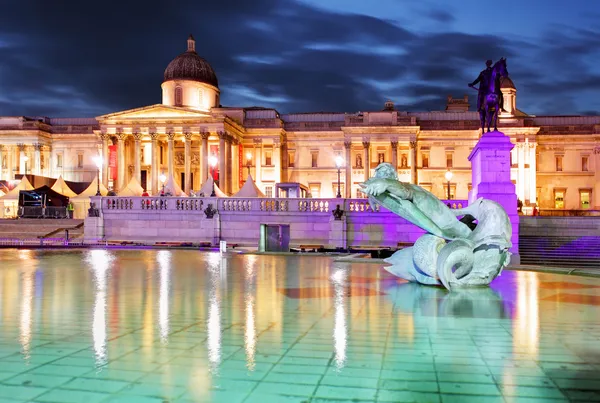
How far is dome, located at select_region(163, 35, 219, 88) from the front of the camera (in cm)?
8288

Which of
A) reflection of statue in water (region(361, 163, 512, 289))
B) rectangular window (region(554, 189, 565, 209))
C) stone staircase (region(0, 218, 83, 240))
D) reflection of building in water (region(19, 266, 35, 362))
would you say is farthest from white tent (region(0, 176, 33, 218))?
rectangular window (region(554, 189, 565, 209))

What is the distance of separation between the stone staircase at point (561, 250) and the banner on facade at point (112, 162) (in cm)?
5785

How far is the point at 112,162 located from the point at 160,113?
969cm

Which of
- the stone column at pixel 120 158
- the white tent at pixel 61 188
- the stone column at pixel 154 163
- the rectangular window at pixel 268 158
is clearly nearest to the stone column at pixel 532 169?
the rectangular window at pixel 268 158

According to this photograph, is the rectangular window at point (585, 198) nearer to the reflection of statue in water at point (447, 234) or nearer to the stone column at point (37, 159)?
the reflection of statue in water at point (447, 234)

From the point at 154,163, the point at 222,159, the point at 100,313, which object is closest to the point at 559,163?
the point at 222,159

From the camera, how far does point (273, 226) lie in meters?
26.8

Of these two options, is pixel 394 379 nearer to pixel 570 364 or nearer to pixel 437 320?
pixel 570 364

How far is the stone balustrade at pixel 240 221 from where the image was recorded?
35250 millimetres

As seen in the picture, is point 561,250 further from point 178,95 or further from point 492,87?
point 178,95

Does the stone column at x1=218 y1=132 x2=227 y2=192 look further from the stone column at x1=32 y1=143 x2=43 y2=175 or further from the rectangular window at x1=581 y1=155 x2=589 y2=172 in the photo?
the rectangular window at x1=581 y1=155 x2=589 y2=172

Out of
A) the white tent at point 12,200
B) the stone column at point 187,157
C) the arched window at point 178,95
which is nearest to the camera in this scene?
the white tent at point 12,200

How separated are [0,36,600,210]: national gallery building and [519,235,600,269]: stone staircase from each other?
46900 millimetres

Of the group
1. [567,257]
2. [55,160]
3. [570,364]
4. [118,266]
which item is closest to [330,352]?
[570,364]
